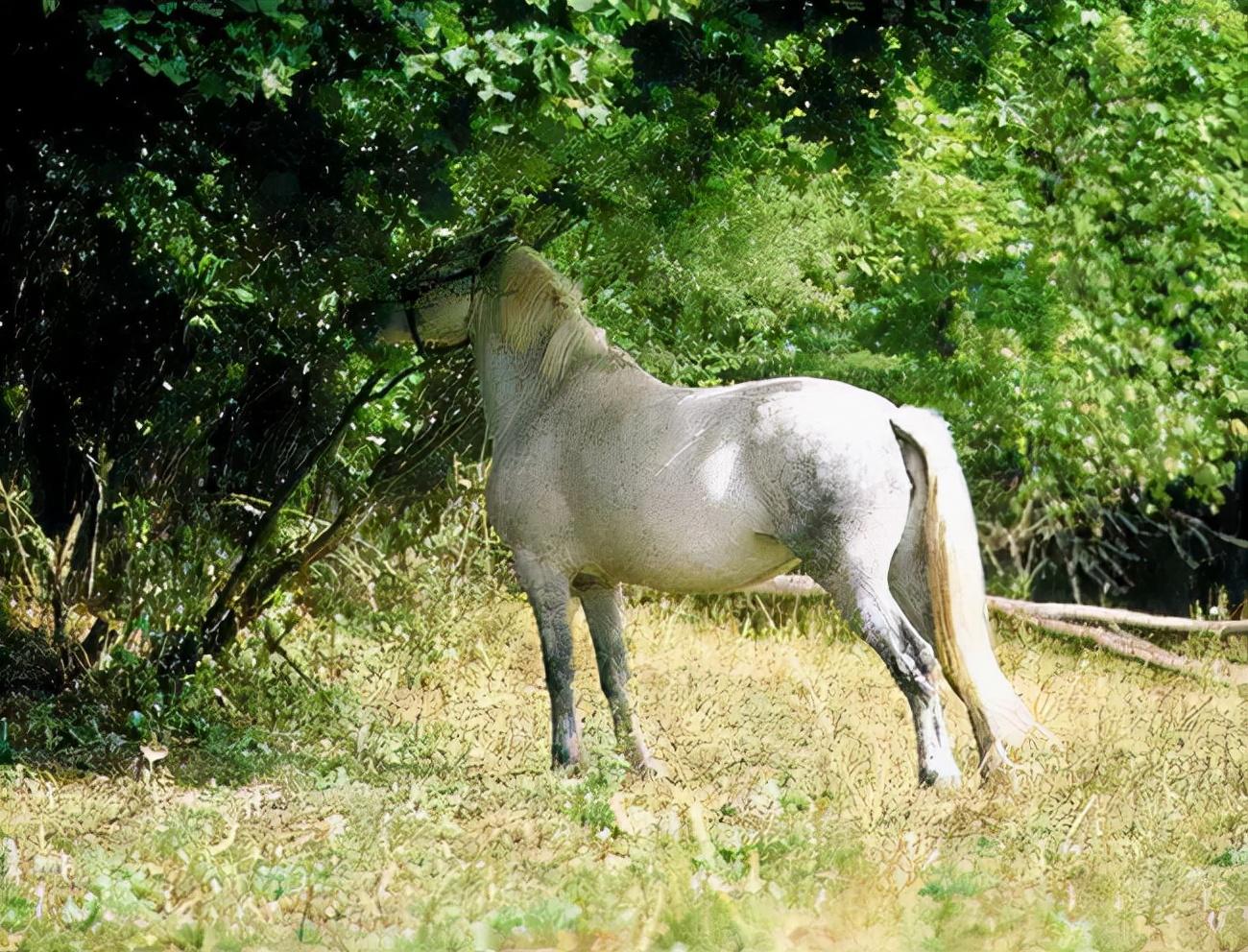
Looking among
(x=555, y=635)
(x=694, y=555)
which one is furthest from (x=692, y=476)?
(x=555, y=635)

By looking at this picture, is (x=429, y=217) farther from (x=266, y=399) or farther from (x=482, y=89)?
(x=266, y=399)

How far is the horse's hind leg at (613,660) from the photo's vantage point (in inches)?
273

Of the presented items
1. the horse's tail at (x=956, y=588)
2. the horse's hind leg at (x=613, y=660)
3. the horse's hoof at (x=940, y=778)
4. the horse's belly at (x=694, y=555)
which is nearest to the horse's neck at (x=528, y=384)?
the horse's belly at (x=694, y=555)

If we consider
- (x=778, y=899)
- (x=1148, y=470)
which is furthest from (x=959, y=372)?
(x=778, y=899)

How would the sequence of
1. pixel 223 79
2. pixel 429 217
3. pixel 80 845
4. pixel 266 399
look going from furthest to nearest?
1. pixel 266 399
2. pixel 429 217
3. pixel 223 79
4. pixel 80 845

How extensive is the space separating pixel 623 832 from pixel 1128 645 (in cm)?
657

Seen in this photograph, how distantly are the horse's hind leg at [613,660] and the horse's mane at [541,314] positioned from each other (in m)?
1.03

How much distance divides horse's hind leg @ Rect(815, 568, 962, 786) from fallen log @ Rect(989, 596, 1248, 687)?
470 cm

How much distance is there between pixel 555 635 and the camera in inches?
277

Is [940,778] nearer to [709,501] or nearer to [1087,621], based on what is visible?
[709,501]

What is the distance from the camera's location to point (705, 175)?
26.0ft

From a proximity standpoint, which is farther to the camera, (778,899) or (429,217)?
(429,217)

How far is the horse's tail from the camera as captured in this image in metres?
6.45

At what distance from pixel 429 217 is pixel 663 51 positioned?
136cm
